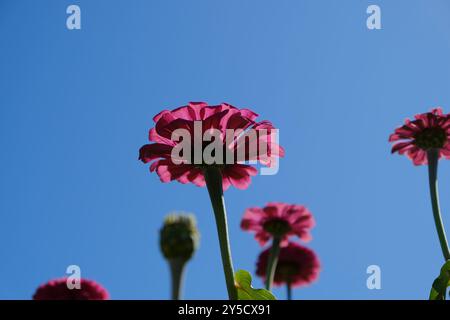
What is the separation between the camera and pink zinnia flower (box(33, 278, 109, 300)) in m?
2.65

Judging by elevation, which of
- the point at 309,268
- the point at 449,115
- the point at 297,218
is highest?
the point at 449,115

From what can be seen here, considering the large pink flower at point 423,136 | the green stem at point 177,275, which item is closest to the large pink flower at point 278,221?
the large pink flower at point 423,136

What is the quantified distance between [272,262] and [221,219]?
4.01 ft

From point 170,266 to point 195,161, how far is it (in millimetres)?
300

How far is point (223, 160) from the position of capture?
140cm

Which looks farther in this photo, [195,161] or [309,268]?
[309,268]

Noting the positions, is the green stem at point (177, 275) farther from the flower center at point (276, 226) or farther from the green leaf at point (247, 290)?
the flower center at point (276, 226)

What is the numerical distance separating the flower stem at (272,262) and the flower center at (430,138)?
75cm

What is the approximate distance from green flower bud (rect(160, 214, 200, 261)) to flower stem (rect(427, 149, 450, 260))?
67cm

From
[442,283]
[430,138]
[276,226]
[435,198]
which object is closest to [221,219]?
[442,283]

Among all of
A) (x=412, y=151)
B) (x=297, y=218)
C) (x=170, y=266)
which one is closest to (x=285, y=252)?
(x=297, y=218)

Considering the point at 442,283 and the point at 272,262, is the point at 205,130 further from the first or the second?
the point at 272,262
